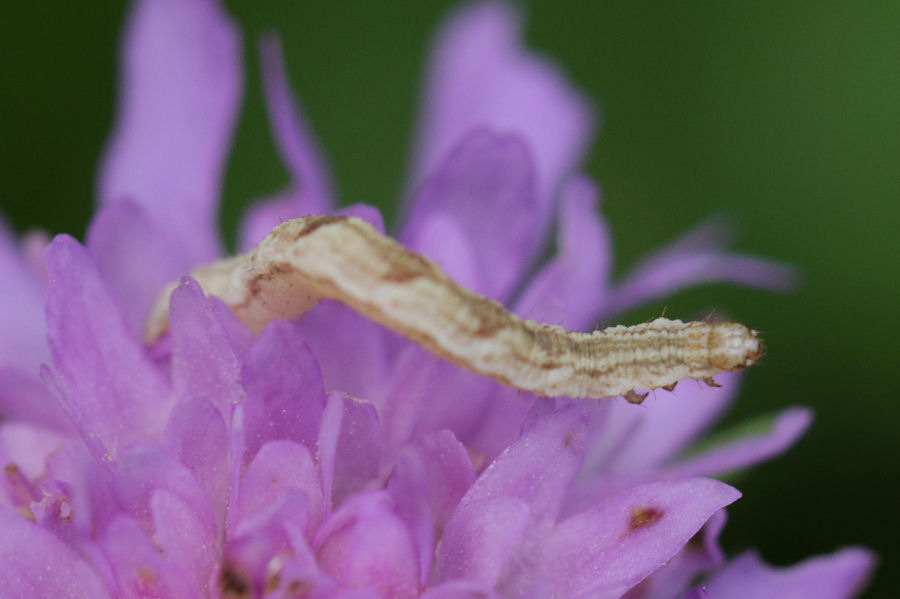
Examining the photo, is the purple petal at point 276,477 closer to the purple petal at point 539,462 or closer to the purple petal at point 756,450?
the purple petal at point 539,462

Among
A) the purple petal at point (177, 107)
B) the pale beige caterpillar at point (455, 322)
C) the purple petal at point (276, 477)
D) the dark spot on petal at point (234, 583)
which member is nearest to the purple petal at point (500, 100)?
the purple petal at point (177, 107)

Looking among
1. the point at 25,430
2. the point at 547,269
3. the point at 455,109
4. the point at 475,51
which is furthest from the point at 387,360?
the point at 475,51

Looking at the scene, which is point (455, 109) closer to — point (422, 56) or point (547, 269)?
point (547, 269)

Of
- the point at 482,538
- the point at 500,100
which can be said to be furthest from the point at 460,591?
the point at 500,100

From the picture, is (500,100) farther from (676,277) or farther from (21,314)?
(21,314)

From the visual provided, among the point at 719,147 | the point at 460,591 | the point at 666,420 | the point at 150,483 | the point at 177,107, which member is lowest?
the point at 460,591

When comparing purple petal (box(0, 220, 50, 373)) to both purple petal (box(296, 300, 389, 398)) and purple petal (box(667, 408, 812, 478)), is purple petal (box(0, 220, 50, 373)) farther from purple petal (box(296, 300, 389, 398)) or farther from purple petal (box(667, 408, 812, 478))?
purple petal (box(667, 408, 812, 478))

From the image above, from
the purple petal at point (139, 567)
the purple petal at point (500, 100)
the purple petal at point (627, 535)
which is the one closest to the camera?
the purple petal at point (139, 567)

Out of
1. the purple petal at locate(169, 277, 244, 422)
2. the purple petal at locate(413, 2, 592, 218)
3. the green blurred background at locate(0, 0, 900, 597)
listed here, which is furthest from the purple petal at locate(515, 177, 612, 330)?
the green blurred background at locate(0, 0, 900, 597)
